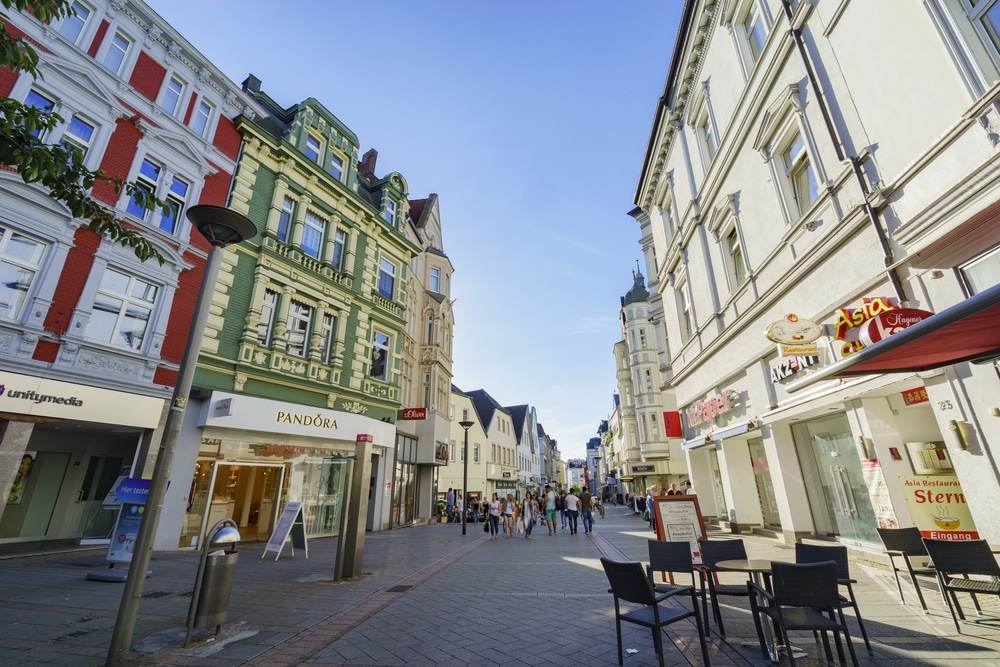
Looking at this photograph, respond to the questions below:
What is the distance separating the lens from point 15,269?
941 centimetres

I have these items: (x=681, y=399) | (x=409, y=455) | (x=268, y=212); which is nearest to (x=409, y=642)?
(x=268, y=212)

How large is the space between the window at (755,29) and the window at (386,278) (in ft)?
49.9

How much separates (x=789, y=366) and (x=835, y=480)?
274 centimetres

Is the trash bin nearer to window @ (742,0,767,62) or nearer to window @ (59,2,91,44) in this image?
window @ (59,2,91,44)

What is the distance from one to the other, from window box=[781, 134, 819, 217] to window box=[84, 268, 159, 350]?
16.0 m

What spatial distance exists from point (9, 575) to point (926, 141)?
16.1 meters

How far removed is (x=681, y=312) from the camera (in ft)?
56.7

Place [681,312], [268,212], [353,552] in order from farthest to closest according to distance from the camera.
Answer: [681,312] → [268,212] → [353,552]

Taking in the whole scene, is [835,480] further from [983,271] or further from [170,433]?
[170,433]

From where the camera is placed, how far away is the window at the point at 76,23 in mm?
10844

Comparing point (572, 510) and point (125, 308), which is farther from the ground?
point (125, 308)

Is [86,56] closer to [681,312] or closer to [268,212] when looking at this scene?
[268,212]

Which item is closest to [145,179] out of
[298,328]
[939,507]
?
[298,328]

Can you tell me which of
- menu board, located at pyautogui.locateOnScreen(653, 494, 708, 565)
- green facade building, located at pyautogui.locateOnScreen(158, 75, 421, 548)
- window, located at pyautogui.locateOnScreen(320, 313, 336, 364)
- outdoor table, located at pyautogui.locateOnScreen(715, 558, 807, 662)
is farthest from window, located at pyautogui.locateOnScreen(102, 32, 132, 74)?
outdoor table, located at pyautogui.locateOnScreen(715, 558, 807, 662)
